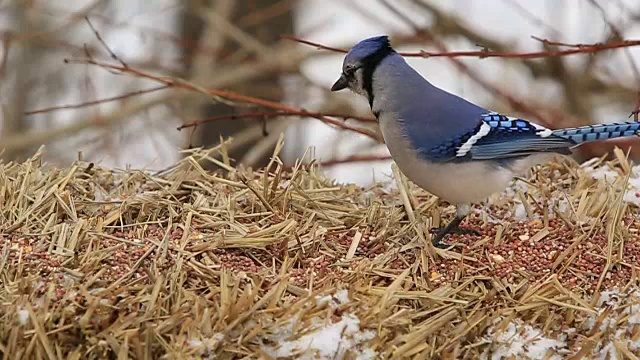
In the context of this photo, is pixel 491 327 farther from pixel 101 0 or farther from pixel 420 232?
pixel 101 0

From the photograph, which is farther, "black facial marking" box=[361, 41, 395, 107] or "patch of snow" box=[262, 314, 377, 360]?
"black facial marking" box=[361, 41, 395, 107]

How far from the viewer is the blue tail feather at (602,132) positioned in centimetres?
245

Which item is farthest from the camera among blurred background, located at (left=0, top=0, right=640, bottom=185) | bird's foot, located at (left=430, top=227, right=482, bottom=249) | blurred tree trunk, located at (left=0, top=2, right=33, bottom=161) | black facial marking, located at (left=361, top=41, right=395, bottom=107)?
blurred tree trunk, located at (left=0, top=2, right=33, bottom=161)

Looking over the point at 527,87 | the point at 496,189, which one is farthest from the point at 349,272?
the point at 527,87

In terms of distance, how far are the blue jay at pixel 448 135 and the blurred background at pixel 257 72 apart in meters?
1.71

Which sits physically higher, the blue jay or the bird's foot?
the blue jay

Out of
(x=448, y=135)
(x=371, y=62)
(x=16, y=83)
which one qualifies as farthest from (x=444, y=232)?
(x=16, y=83)

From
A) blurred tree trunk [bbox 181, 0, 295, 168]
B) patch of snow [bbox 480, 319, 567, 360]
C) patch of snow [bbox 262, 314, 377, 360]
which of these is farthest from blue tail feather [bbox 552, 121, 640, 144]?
blurred tree trunk [bbox 181, 0, 295, 168]

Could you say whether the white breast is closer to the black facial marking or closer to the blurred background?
the black facial marking

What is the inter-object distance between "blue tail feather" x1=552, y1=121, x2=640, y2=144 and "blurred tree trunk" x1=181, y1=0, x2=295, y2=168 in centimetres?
337

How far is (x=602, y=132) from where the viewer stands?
8.16 feet

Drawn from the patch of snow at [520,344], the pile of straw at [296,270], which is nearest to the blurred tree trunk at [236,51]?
the pile of straw at [296,270]

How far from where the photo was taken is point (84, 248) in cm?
214

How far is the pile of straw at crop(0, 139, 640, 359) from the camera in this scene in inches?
72.8
